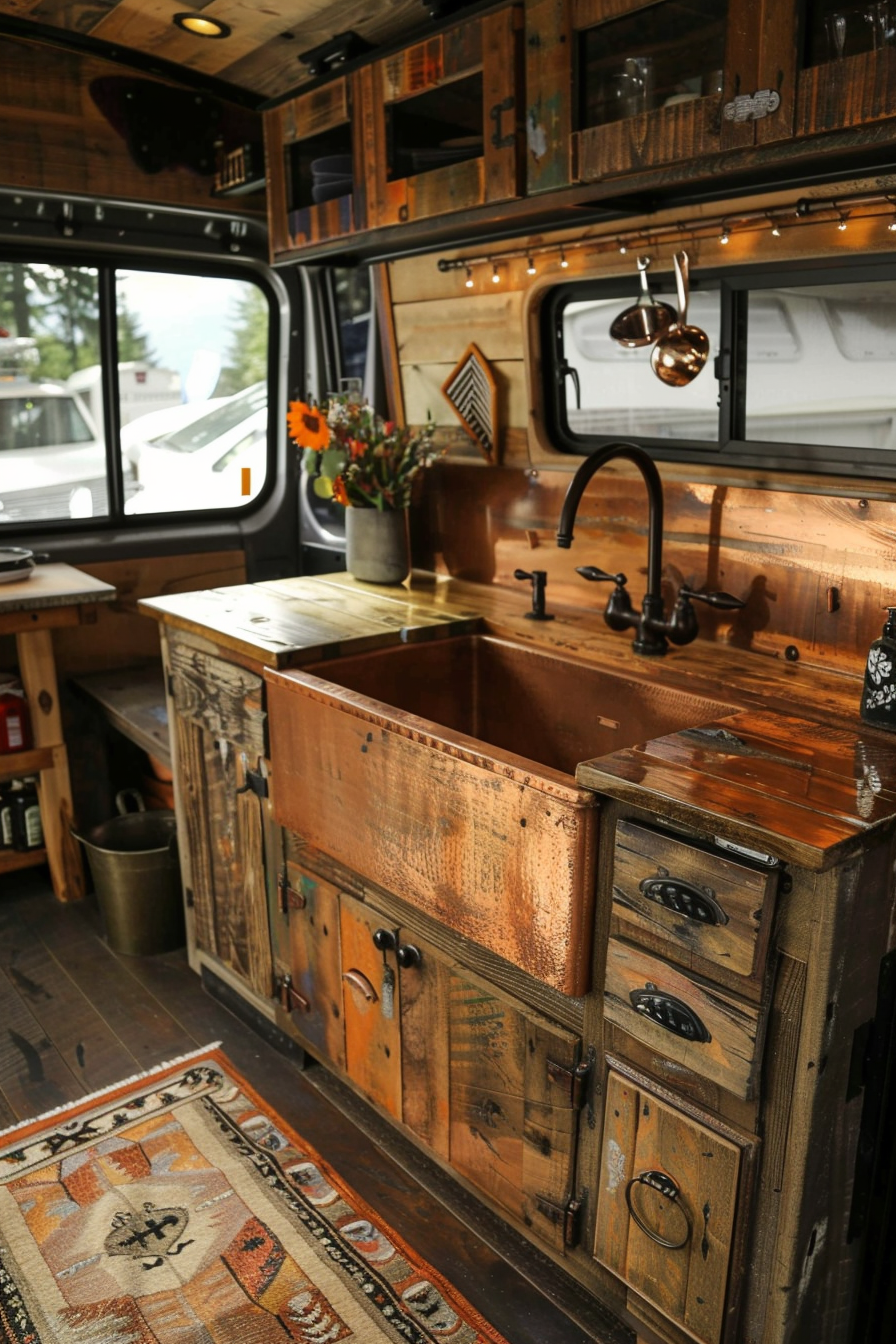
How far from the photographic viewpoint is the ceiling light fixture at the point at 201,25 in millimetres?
2863

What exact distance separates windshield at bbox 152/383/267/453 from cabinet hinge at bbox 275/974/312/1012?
2.23 m

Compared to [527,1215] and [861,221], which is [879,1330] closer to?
[527,1215]

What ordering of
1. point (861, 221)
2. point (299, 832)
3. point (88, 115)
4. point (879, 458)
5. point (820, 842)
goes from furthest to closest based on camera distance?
point (88, 115) → point (299, 832) → point (879, 458) → point (861, 221) → point (820, 842)

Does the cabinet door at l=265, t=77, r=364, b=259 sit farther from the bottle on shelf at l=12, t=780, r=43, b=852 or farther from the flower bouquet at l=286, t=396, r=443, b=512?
the bottle on shelf at l=12, t=780, r=43, b=852

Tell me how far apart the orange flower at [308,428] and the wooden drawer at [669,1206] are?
74.4 inches

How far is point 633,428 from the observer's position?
265 centimetres

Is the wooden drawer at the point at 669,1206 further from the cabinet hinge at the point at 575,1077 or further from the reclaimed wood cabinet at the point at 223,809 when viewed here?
the reclaimed wood cabinet at the point at 223,809

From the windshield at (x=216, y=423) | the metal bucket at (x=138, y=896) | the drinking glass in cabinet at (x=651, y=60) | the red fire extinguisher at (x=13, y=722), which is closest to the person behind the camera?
the drinking glass in cabinet at (x=651, y=60)

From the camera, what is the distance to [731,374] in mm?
2328

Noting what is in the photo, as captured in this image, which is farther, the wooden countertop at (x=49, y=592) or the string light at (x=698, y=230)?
the wooden countertop at (x=49, y=592)

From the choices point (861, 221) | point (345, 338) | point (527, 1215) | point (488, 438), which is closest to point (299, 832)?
point (527, 1215)

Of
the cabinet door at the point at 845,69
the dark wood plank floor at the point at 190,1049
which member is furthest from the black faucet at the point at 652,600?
the dark wood plank floor at the point at 190,1049

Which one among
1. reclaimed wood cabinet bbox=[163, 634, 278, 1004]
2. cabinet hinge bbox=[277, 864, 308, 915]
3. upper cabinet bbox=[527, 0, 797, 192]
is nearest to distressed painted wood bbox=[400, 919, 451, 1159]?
cabinet hinge bbox=[277, 864, 308, 915]

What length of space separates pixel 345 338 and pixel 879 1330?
122 inches
